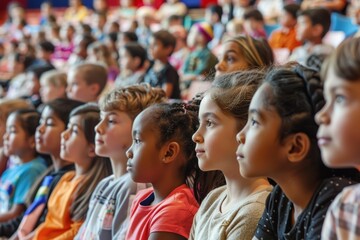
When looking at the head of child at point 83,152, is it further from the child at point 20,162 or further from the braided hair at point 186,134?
the braided hair at point 186,134

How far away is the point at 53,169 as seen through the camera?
3053mm

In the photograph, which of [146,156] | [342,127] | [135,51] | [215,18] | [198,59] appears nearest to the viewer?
[342,127]

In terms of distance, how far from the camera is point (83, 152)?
2.65 meters

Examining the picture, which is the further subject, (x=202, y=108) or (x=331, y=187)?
(x=202, y=108)

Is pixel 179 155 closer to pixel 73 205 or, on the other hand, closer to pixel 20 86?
pixel 73 205

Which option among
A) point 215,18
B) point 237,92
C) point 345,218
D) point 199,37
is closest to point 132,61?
point 199,37

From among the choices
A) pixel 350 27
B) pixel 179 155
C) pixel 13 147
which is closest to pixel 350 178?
pixel 179 155

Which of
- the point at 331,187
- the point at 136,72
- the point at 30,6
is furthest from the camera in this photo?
the point at 30,6

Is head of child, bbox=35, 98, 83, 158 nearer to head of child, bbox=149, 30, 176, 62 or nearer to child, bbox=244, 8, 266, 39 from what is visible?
head of child, bbox=149, 30, 176, 62

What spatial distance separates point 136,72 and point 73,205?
2653mm

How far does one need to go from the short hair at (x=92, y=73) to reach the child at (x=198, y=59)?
1.63 metres

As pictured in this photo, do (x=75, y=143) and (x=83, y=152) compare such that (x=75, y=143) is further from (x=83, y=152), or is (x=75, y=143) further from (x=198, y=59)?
(x=198, y=59)

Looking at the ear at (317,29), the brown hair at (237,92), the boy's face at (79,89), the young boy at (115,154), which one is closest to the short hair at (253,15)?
the ear at (317,29)

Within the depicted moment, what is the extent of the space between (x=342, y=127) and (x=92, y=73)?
3092mm
